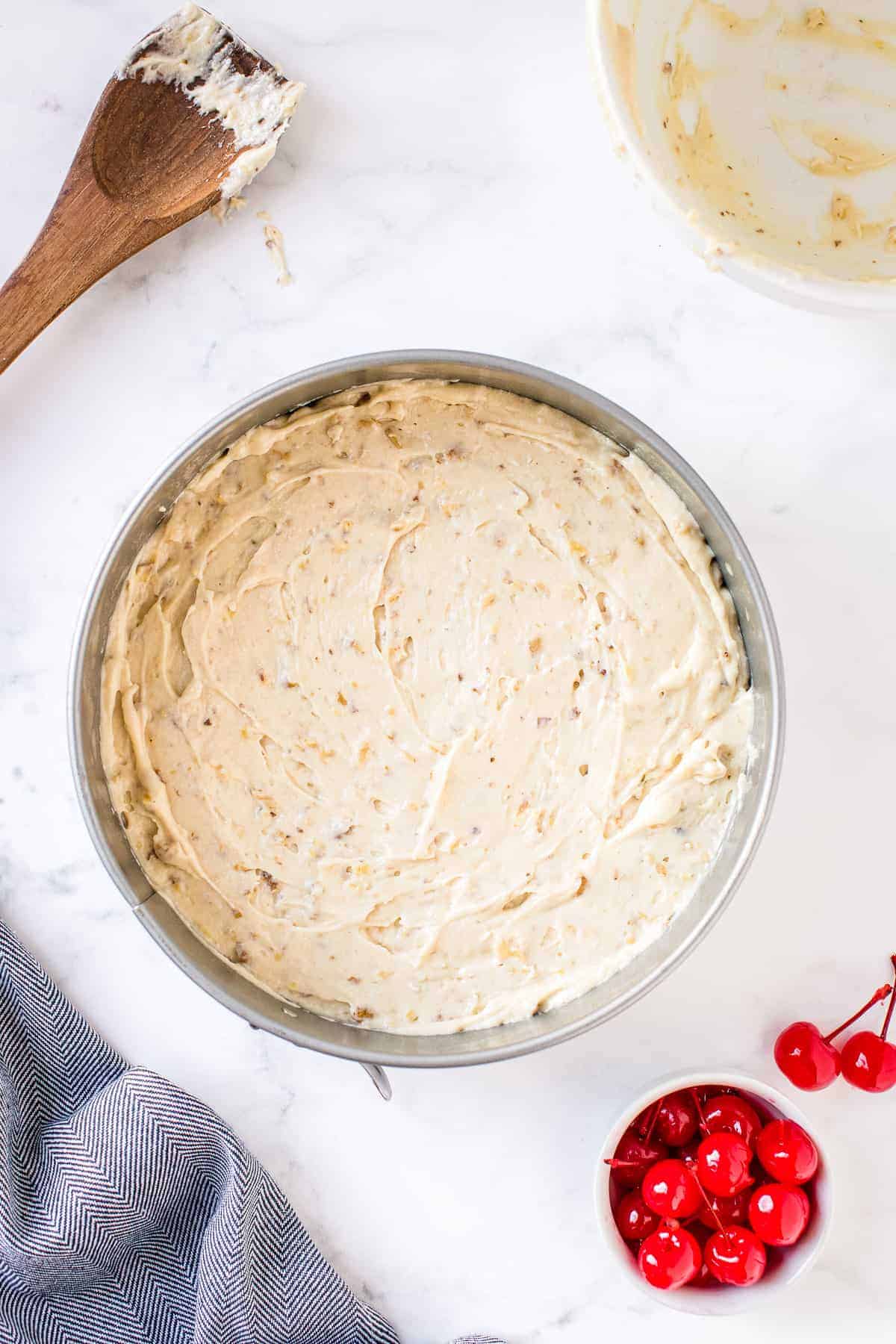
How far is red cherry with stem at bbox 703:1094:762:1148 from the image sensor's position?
1485 mm

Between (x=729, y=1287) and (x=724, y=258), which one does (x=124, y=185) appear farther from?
(x=729, y=1287)

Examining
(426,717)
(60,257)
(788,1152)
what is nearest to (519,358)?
(426,717)

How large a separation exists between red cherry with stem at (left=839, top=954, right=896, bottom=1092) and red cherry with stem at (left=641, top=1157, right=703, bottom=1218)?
248 mm

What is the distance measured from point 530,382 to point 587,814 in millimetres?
531

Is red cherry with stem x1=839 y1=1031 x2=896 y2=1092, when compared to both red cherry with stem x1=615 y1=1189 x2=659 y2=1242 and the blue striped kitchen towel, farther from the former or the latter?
the blue striped kitchen towel

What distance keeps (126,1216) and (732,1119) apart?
808mm

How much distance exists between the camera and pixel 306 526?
1458mm

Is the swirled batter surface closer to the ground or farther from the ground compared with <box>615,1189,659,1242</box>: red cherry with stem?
farther from the ground

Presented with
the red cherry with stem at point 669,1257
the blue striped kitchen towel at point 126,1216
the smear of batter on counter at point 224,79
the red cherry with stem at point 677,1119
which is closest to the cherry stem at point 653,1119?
the red cherry with stem at point 677,1119

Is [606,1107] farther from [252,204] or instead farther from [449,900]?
[252,204]

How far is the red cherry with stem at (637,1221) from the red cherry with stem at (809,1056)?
251 millimetres

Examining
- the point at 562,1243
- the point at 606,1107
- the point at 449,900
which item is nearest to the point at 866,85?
the point at 449,900

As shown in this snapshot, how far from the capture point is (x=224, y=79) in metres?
1.46

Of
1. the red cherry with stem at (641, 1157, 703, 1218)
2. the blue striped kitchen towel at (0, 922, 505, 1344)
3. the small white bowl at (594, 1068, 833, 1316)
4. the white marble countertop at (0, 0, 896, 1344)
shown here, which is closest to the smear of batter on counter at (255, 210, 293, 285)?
the white marble countertop at (0, 0, 896, 1344)
